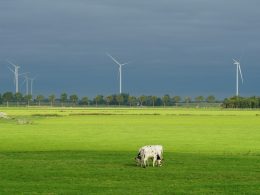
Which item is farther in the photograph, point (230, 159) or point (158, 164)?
point (230, 159)

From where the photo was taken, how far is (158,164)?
26234 mm

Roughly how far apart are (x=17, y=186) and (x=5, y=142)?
23346 millimetres

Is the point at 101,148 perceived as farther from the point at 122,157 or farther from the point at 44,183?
the point at 44,183

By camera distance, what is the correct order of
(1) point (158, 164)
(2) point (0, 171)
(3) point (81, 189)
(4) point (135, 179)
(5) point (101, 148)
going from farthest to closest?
(5) point (101, 148), (1) point (158, 164), (2) point (0, 171), (4) point (135, 179), (3) point (81, 189)

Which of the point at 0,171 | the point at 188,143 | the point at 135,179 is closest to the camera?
the point at 135,179

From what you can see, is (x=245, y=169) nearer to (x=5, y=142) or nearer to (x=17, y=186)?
(x=17, y=186)

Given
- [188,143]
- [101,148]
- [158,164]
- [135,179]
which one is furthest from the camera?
[188,143]

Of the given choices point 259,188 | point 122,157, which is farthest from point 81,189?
point 122,157

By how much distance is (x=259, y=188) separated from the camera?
19.9m

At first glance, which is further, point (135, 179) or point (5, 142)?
point (5, 142)

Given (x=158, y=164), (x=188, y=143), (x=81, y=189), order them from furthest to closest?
(x=188, y=143)
(x=158, y=164)
(x=81, y=189)

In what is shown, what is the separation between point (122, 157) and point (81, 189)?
11153 millimetres

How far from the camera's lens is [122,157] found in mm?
30812

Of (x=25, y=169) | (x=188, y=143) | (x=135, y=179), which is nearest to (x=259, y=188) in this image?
(x=135, y=179)
